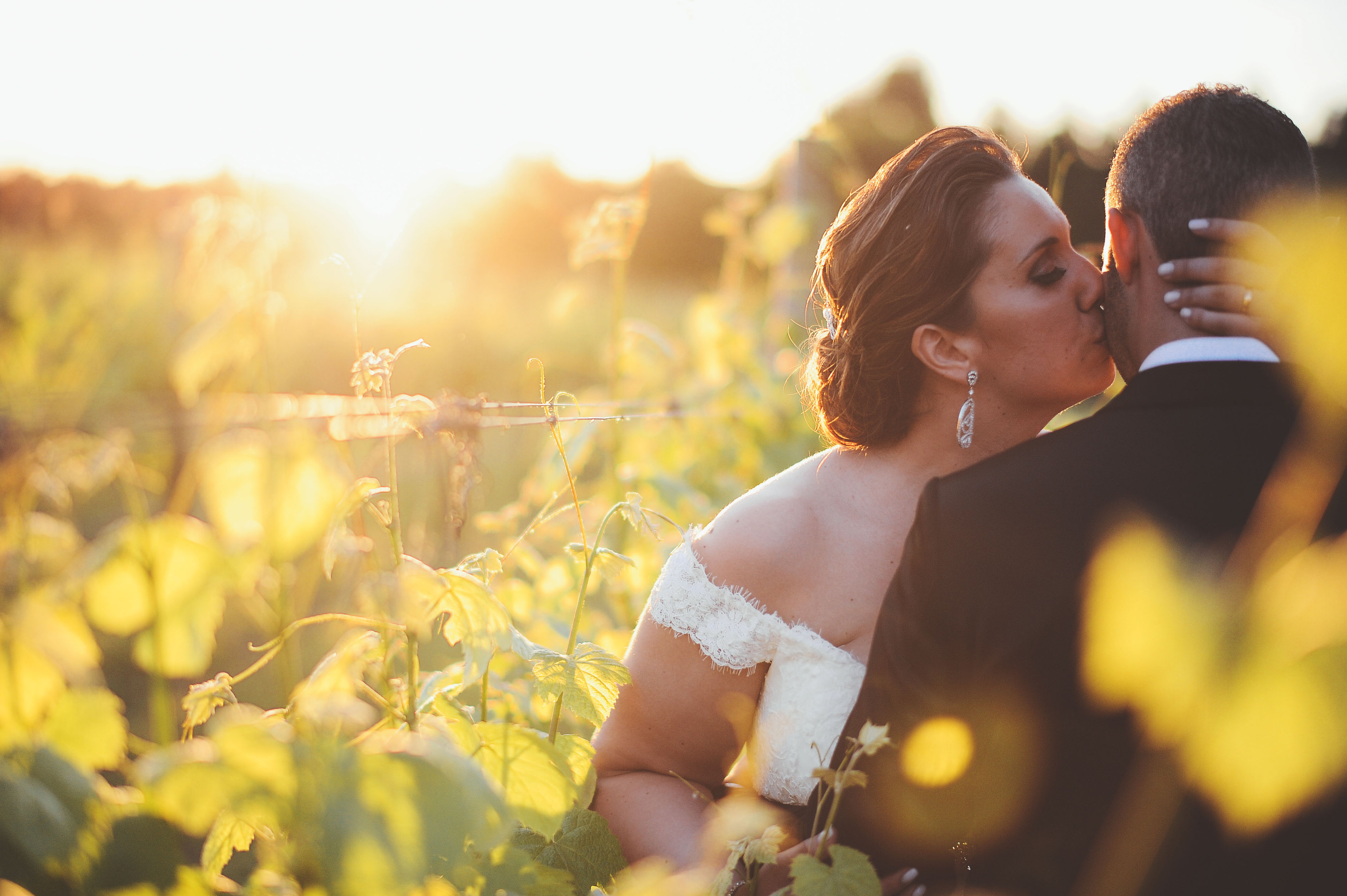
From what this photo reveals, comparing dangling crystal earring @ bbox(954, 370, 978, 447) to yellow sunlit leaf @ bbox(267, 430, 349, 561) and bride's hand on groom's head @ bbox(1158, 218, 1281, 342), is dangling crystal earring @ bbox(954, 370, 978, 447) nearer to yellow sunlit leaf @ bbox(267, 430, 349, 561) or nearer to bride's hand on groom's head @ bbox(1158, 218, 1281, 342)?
bride's hand on groom's head @ bbox(1158, 218, 1281, 342)

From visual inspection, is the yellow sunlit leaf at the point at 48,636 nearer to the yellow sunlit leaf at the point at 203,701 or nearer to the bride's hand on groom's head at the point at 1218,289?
the yellow sunlit leaf at the point at 203,701

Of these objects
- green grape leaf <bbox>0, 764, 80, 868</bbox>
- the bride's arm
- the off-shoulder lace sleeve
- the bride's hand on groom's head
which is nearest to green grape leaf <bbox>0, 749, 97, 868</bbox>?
A: green grape leaf <bbox>0, 764, 80, 868</bbox>

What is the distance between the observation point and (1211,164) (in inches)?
57.1

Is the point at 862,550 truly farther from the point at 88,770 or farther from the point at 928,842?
the point at 88,770

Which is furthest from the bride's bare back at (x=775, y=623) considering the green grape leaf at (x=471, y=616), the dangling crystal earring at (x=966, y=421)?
the green grape leaf at (x=471, y=616)

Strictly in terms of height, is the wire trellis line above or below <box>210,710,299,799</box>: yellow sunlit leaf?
above

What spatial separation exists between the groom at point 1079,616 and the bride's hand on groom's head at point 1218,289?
26 mm

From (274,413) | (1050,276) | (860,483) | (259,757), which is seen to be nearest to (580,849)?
(259,757)

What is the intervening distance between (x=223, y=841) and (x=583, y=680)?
495mm

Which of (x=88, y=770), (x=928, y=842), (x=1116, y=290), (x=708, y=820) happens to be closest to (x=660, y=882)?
(x=88, y=770)

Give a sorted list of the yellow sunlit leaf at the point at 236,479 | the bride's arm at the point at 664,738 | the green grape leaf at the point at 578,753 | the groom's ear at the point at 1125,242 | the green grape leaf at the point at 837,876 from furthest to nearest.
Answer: the bride's arm at the point at 664,738 < the groom's ear at the point at 1125,242 < the green grape leaf at the point at 578,753 < the green grape leaf at the point at 837,876 < the yellow sunlit leaf at the point at 236,479

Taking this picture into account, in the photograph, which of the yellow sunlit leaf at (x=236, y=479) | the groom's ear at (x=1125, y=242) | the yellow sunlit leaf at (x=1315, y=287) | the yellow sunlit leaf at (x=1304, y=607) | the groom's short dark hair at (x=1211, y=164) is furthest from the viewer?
the groom's ear at (x=1125, y=242)

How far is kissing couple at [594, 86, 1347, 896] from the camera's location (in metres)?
1.33

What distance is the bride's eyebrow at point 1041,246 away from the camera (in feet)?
6.40
